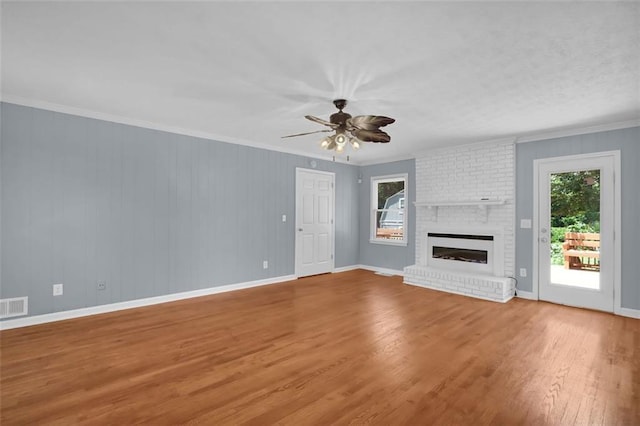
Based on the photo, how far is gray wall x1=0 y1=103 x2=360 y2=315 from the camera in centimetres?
351

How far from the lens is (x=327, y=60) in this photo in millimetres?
2535

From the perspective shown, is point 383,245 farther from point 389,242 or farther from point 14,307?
point 14,307

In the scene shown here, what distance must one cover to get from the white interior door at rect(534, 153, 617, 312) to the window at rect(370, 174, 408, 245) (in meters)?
2.46

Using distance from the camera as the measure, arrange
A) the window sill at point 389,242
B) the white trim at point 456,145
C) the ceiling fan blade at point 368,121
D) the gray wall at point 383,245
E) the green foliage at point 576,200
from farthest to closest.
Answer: the window sill at point 389,242
the gray wall at point 383,245
the white trim at point 456,145
the green foliage at point 576,200
the ceiling fan blade at point 368,121

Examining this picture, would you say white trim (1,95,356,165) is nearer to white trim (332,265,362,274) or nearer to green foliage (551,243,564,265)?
white trim (332,265,362,274)

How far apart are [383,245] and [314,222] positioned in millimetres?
1683

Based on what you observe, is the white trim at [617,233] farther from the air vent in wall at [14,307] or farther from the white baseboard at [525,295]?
the air vent in wall at [14,307]

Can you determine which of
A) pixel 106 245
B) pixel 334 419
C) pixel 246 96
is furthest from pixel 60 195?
pixel 334 419

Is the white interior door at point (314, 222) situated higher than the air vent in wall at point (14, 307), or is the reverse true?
the white interior door at point (314, 222)

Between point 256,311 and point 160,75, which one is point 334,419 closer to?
point 256,311

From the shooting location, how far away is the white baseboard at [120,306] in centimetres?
348

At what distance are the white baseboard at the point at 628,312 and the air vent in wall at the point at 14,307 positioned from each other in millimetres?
7146

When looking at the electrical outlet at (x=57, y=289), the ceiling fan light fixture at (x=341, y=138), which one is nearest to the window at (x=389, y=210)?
the ceiling fan light fixture at (x=341, y=138)

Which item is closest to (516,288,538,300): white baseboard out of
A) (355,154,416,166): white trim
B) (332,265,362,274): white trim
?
(355,154,416,166): white trim
